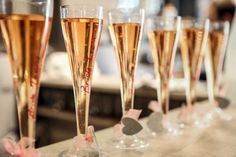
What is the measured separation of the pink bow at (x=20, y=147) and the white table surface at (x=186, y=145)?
0.08 m

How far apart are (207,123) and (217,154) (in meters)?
0.32

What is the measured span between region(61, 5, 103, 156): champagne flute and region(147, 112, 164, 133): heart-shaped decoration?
25 centimetres

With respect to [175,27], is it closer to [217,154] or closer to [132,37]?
[132,37]

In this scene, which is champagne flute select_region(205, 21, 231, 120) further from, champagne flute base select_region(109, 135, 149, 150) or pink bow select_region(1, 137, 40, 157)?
pink bow select_region(1, 137, 40, 157)

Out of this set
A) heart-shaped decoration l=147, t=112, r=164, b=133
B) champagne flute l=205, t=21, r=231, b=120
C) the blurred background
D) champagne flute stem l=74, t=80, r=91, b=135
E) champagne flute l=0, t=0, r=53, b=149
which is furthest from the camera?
the blurred background

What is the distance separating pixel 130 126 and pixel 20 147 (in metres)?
0.24

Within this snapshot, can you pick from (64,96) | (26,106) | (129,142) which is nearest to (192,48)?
(129,142)

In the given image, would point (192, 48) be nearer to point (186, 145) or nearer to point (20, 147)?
point (186, 145)

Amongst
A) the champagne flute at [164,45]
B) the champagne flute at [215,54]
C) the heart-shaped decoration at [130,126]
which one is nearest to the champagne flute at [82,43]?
the heart-shaped decoration at [130,126]

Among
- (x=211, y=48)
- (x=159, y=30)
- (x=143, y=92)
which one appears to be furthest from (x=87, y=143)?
(x=143, y=92)

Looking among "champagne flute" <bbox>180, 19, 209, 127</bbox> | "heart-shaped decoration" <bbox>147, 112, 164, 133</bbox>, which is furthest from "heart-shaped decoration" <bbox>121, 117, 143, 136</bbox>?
"champagne flute" <bbox>180, 19, 209, 127</bbox>

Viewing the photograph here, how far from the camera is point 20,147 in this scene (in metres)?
0.63

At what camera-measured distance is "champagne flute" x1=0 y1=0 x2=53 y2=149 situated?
0.61 meters

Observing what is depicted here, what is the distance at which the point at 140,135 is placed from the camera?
33.3 inches
